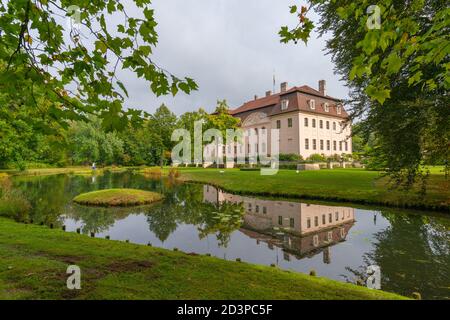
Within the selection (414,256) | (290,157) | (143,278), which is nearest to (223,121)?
(290,157)

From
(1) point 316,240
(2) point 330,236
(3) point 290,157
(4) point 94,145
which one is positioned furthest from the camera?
(4) point 94,145

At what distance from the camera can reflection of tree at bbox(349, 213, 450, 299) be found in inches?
215

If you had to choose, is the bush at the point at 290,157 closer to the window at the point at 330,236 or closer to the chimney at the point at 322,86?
the chimney at the point at 322,86

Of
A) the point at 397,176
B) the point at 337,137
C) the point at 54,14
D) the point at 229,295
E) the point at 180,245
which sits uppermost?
the point at 337,137

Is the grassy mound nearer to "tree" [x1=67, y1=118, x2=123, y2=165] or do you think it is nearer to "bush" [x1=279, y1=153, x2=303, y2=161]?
"bush" [x1=279, y1=153, x2=303, y2=161]

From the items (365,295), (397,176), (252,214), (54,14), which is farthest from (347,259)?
(54,14)

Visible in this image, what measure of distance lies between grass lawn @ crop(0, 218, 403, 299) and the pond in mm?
2140

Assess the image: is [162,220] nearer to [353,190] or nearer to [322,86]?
[353,190]

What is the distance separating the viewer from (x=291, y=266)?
6.62 meters

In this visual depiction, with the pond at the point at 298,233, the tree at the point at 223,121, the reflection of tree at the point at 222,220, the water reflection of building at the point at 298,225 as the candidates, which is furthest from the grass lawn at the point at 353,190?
the tree at the point at 223,121

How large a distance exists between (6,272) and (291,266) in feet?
18.1

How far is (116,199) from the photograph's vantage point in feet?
51.6

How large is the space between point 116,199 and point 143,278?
12.7 m

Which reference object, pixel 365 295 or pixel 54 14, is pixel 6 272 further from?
pixel 365 295
